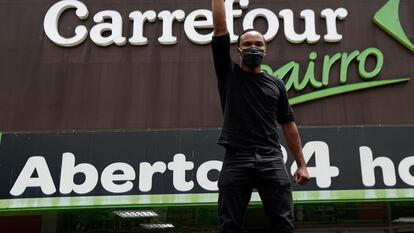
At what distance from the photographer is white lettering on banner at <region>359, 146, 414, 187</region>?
7.81m

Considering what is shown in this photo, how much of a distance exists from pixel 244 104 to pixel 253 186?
47cm

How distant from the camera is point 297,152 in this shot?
327 cm

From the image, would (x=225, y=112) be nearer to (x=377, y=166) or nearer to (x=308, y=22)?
(x=377, y=166)

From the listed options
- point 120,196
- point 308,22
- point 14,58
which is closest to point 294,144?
point 120,196

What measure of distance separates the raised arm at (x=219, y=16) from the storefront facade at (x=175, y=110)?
5.02 metres

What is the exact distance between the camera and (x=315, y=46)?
9.31 meters

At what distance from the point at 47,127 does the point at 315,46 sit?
4.76 metres

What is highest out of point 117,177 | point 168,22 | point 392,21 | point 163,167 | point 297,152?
point 168,22

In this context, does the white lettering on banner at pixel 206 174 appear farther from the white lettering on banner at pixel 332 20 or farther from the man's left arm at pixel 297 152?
the man's left arm at pixel 297 152

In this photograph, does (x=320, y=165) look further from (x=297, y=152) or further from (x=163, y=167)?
(x=297, y=152)

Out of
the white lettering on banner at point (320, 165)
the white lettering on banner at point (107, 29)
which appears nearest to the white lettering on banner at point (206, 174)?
the white lettering on banner at point (320, 165)

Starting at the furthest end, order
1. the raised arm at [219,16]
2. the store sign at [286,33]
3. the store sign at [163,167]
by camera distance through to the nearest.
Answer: the store sign at [286,33], the store sign at [163,167], the raised arm at [219,16]

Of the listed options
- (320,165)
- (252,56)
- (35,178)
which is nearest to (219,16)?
(252,56)

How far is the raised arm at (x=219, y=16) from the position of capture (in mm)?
2973
